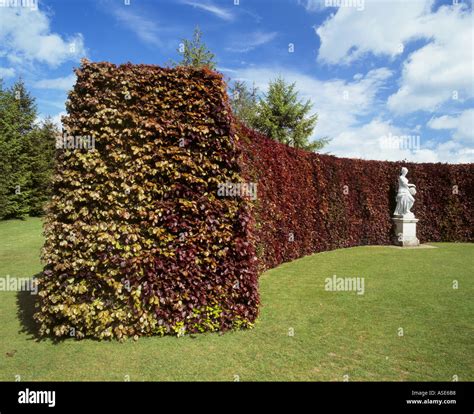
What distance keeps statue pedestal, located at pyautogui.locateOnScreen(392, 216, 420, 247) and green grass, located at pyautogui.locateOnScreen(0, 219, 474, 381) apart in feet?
27.3

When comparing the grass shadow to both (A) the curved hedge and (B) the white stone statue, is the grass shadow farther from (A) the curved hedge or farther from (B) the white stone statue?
(B) the white stone statue

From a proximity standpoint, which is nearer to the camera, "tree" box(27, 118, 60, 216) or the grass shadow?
the grass shadow

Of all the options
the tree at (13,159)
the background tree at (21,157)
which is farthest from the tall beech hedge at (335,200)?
the tree at (13,159)

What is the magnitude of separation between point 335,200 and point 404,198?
13.5 ft

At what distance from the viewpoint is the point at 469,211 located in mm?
17531

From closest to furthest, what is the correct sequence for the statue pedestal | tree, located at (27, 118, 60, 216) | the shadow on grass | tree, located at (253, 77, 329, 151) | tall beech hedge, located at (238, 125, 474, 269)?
the shadow on grass → tall beech hedge, located at (238, 125, 474, 269) → the statue pedestal → tree, located at (27, 118, 60, 216) → tree, located at (253, 77, 329, 151)

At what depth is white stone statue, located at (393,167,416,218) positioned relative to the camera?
15.6 meters

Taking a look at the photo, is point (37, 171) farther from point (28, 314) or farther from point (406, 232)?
point (406, 232)

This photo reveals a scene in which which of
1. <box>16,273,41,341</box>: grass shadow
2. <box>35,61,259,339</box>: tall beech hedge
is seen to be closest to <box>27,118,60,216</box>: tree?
<box>16,273,41,341</box>: grass shadow

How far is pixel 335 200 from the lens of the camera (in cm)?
1391

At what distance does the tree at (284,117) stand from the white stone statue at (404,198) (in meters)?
17.4

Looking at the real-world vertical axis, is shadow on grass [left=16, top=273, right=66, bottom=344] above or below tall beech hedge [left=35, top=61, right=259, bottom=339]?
below

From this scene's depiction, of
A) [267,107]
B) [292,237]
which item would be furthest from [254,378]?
[267,107]

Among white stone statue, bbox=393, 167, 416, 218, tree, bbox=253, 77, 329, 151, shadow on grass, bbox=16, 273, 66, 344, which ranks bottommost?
shadow on grass, bbox=16, 273, 66, 344
